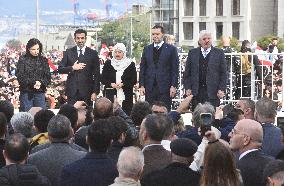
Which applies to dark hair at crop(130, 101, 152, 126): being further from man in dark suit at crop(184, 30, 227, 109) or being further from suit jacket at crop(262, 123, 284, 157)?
man in dark suit at crop(184, 30, 227, 109)

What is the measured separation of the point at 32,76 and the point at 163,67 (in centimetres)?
220

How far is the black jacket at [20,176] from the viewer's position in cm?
860

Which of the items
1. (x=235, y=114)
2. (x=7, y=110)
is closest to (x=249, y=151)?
(x=235, y=114)

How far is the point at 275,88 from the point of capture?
62.5 feet

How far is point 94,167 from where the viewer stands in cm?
888

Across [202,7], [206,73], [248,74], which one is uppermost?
[202,7]

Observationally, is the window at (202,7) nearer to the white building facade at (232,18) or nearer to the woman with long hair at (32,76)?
the white building facade at (232,18)

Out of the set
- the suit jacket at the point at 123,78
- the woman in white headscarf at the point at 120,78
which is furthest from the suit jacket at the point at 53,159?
the suit jacket at the point at 123,78

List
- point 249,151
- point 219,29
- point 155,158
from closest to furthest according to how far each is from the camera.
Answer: point 249,151
point 155,158
point 219,29

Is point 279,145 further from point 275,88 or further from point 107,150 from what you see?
point 275,88

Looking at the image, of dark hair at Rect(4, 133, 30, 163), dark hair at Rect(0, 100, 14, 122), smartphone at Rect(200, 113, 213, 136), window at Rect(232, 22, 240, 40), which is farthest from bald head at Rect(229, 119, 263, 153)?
window at Rect(232, 22, 240, 40)

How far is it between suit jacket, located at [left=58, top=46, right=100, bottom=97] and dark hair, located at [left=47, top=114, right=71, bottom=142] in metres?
6.50

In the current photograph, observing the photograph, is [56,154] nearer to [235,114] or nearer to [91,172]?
[91,172]

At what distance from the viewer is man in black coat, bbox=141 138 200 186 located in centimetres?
848
